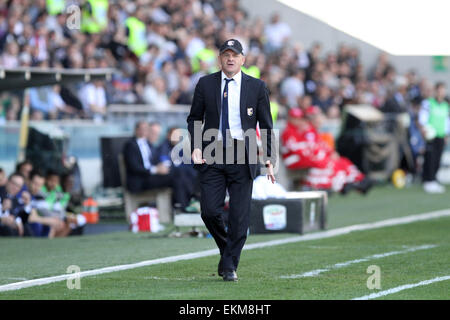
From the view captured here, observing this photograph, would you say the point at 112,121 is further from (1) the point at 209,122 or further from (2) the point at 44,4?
(1) the point at 209,122

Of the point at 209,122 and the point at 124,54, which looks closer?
the point at 209,122

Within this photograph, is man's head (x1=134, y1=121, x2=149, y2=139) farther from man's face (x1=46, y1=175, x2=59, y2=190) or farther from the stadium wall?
the stadium wall

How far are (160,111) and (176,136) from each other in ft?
9.95

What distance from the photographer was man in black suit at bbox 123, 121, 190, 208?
17.1 meters

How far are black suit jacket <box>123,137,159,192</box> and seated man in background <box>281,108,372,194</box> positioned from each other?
442 cm

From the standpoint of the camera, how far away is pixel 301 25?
32.5 metres

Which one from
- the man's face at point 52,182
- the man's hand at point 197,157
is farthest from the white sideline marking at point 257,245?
the man's face at point 52,182

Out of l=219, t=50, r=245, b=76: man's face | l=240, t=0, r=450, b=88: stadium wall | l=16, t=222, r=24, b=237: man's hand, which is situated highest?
l=240, t=0, r=450, b=88: stadium wall

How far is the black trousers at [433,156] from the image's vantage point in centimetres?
2436

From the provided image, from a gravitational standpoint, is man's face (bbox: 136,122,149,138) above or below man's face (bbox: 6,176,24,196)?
above

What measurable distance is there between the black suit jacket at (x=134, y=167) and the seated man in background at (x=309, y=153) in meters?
4.42

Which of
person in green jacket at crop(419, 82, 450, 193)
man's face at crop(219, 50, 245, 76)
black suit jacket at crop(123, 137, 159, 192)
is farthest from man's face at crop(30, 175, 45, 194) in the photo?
person in green jacket at crop(419, 82, 450, 193)

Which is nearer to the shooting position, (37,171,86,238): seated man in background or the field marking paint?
the field marking paint

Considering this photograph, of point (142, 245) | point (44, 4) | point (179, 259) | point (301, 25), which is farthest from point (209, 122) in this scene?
point (301, 25)
